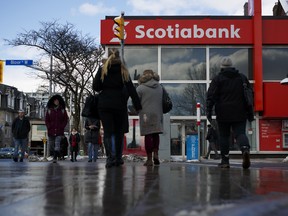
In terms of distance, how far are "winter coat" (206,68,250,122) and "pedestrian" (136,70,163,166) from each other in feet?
3.33

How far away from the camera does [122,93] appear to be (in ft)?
23.7

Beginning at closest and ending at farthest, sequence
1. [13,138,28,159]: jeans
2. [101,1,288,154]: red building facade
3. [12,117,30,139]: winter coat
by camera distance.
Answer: [12,117,30,139]: winter coat, [13,138,28,159]: jeans, [101,1,288,154]: red building facade

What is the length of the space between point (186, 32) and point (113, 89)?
17912 mm

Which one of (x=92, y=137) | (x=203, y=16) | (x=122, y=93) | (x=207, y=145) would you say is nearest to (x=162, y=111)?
(x=122, y=93)

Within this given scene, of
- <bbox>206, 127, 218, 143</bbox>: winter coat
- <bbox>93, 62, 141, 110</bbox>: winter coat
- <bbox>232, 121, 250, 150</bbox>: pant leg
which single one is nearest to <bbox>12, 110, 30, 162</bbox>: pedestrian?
<bbox>93, 62, 141, 110</bbox>: winter coat

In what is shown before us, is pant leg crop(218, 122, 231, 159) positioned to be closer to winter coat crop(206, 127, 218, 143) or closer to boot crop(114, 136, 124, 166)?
boot crop(114, 136, 124, 166)

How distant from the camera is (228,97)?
7.27 m

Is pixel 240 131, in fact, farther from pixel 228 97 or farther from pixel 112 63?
pixel 112 63

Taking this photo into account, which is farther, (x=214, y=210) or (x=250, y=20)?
(x=250, y=20)

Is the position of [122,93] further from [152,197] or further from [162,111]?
[152,197]

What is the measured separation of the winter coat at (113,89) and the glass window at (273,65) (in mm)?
18708

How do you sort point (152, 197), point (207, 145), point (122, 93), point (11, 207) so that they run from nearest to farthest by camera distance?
point (11, 207), point (152, 197), point (122, 93), point (207, 145)

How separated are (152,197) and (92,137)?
13.3m

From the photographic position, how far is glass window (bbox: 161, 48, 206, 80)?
2447 centimetres
